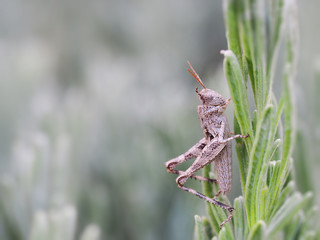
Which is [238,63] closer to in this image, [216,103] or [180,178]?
[216,103]

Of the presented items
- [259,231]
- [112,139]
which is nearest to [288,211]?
[259,231]

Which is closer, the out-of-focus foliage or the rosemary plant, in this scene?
the rosemary plant

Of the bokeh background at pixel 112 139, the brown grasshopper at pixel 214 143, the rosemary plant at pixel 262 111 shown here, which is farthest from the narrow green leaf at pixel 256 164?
the bokeh background at pixel 112 139

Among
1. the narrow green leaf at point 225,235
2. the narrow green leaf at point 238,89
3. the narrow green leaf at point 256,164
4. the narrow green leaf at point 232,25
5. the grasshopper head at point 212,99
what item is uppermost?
the grasshopper head at point 212,99

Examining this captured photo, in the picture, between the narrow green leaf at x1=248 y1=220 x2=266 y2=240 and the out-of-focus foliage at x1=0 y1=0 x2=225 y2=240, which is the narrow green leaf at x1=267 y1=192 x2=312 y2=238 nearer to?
the narrow green leaf at x1=248 y1=220 x2=266 y2=240

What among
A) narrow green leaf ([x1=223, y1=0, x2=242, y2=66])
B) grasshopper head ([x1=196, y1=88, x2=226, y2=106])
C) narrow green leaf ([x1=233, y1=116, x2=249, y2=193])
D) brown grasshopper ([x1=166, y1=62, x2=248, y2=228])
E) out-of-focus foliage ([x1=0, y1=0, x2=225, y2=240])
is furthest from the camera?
out-of-focus foliage ([x1=0, y1=0, x2=225, y2=240])

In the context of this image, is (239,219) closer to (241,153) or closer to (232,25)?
(241,153)

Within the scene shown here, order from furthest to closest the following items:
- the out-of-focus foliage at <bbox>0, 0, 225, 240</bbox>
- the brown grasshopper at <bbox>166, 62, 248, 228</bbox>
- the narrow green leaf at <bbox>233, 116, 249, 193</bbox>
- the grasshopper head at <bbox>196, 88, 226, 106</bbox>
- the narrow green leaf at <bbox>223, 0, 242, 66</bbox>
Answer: the out-of-focus foliage at <bbox>0, 0, 225, 240</bbox>, the grasshopper head at <bbox>196, 88, 226, 106</bbox>, the brown grasshopper at <bbox>166, 62, 248, 228</bbox>, the narrow green leaf at <bbox>233, 116, 249, 193</bbox>, the narrow green leaf at <bbox>223, 0, 242, 66</bbox>

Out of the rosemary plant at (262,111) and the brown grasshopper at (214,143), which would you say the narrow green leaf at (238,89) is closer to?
the rosemary plant at (262,111)

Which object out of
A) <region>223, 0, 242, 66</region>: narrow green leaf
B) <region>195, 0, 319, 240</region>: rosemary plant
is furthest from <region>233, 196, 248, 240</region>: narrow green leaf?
<region>223, 0, 242, 66</region>: narrow green leaf
